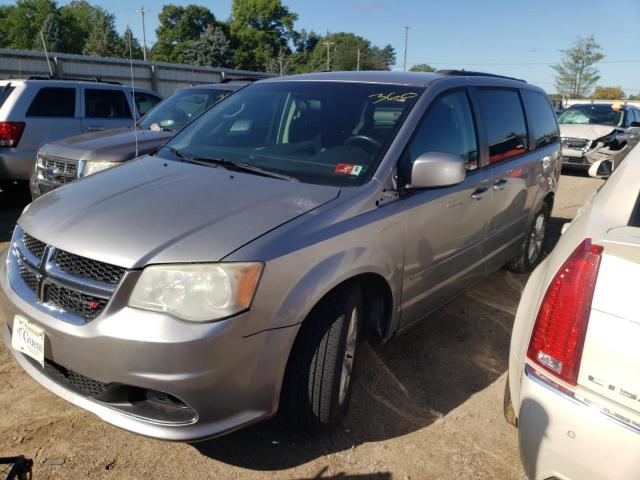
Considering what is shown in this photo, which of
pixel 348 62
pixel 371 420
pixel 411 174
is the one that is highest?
pixel 348 62

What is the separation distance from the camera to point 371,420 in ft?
8.90

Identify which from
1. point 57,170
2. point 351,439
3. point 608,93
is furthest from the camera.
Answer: point 608,93

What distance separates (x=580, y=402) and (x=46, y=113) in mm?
7603

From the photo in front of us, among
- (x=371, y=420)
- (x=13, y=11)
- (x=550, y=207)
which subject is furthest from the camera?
(x=13, y=11)

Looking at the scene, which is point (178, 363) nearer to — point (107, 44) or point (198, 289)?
point (198, 289)

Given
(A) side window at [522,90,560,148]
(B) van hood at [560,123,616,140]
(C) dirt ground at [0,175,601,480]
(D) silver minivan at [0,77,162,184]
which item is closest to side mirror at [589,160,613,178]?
(A) side window at [522,90,560,148]

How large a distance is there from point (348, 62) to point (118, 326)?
86.6 metres

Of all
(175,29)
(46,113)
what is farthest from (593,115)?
(175,29)

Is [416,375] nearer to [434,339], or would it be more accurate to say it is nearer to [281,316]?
[434,339]

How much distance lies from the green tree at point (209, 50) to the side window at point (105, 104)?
65.3 m

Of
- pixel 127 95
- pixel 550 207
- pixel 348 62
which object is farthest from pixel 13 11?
pixel 550 207

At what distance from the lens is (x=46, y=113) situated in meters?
7.22

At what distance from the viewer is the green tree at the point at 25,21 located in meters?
76.0

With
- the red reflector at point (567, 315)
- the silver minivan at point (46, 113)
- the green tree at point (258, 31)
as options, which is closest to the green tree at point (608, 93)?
Answer: the green tree at point (258, 31)
